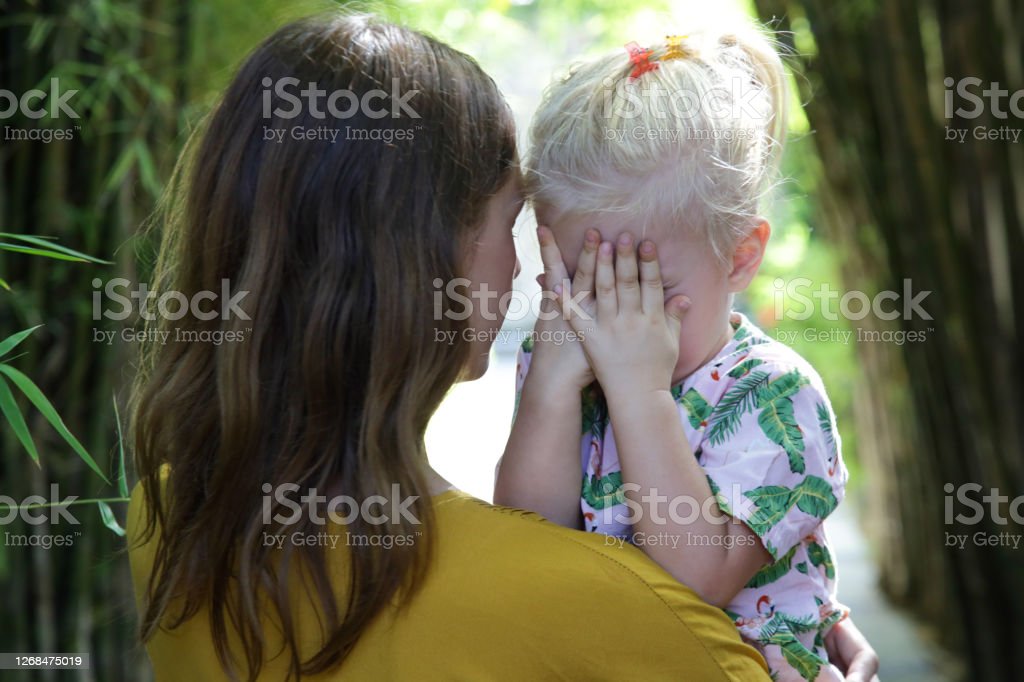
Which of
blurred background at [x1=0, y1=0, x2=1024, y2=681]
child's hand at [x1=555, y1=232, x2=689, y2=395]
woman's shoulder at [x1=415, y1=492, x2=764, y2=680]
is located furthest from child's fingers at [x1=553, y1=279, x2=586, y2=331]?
woman's shoulder at [x1=415, y1=492, x2=764, y2=680]

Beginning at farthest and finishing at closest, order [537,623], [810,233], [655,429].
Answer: [810,233], [655,429], [537,623]

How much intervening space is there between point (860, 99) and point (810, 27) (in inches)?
9.7

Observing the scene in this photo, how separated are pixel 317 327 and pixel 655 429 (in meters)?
0.37

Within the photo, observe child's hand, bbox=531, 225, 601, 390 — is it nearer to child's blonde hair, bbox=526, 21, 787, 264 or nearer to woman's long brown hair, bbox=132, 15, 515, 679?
child's blonde hair, bbox=526, 21, 787, 264

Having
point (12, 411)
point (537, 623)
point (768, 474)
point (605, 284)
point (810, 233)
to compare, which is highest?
point (810, 233)

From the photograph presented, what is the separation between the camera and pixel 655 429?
3.55ft

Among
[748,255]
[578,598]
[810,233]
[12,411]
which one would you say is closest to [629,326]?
[748,255]

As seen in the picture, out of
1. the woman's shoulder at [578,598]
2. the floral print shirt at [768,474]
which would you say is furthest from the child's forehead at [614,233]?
the woman's shoulder at [578,598]

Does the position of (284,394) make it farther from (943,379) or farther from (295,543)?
(943,379)

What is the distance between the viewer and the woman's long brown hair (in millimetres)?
969

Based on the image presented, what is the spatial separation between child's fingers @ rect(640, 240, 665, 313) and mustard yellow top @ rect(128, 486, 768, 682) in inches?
11.8

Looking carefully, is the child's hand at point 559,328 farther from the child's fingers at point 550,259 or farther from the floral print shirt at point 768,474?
the floral print shirt at point 768,474

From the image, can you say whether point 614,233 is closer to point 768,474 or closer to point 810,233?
point 768,474

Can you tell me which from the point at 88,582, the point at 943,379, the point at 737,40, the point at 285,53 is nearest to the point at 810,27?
the point at 943,379
